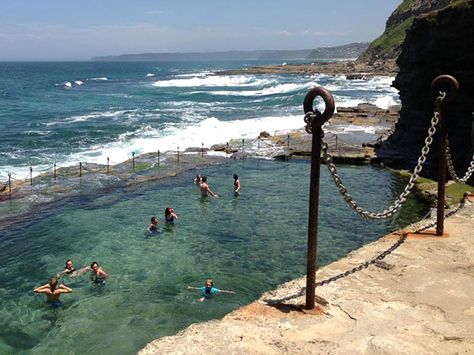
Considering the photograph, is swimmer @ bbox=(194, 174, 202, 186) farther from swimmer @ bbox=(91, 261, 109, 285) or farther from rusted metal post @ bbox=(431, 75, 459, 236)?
rusted metal post @ bbox=(431, 75, 459, 236)

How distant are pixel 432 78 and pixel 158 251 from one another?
62.7 ft

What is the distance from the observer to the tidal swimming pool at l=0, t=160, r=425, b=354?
36.6 feet

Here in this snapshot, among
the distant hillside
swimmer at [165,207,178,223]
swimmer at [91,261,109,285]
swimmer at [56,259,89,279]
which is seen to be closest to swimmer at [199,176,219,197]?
swimmer at [165,207,178,223]

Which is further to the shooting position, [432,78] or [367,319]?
[432,78]

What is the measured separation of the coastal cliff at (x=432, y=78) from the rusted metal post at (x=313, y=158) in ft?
54.1

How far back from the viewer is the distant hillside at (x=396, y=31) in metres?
139

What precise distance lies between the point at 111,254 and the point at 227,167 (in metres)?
14.6

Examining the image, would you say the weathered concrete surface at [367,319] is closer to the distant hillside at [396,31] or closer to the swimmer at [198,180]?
the swimmer at [198,180]

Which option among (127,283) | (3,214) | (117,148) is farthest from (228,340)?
(117,148)

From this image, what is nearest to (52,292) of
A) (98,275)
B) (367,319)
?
(98,275)


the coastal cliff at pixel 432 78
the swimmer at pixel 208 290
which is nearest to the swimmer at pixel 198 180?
the swimmer at pixel 208 290

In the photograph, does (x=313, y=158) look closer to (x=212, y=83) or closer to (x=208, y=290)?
(x=208, y=290)

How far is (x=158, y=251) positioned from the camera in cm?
1584

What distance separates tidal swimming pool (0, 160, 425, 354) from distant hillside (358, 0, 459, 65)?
Result: 413 feet
